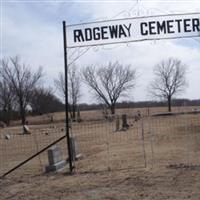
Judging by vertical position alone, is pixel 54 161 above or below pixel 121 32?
below

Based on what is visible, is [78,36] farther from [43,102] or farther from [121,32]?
[43,102]

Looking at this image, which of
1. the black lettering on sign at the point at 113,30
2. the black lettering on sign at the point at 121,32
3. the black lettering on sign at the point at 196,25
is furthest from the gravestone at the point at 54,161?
the black lettering on sign at the point at 196,25

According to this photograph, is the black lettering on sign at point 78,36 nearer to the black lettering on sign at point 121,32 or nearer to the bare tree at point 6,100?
the black lettering on sign at point 121,32

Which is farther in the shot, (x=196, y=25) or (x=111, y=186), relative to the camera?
(x=196, y=25)

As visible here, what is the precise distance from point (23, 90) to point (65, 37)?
284 feet

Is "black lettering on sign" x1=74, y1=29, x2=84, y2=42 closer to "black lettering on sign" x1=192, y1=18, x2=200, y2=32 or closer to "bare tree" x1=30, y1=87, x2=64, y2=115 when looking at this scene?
"black lettering on sign" x1=192, y1=18, x2=200, y2=32

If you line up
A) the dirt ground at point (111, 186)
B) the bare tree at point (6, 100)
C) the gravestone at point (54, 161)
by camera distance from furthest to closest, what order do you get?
the bare tree at point (6, 100)
the gravestone at point (54, 161)
the dirt ground at point (111, 186)

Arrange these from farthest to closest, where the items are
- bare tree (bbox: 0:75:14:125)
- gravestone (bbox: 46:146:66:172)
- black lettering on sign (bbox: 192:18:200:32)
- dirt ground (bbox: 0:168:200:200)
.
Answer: bare tree (bbox: 0:75:14:125) < gravestone (bbox: 46:146:66:172) < black lettering on sign (bbox: 192:18:200:32) < dirt ground (bbox: 0:168:200:200)

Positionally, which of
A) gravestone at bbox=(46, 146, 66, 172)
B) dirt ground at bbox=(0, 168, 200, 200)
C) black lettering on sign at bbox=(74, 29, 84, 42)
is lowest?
dirt ground at bbox=(0, 168, 200, 200)

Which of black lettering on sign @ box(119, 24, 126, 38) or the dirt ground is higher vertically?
black lettering on sign @ box(119, 24, 126, 38)

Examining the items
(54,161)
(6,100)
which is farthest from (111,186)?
(6,100)

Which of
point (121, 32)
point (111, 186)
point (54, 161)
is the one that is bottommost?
point (111, 186)

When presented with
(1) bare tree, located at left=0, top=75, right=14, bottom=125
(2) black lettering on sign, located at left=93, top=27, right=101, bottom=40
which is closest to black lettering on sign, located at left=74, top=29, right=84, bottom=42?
(2) black lettering on sign, located at left=93, top=27, right=101, bottom=40

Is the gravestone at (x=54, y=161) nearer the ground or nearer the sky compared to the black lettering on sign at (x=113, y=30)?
nearer the ground
